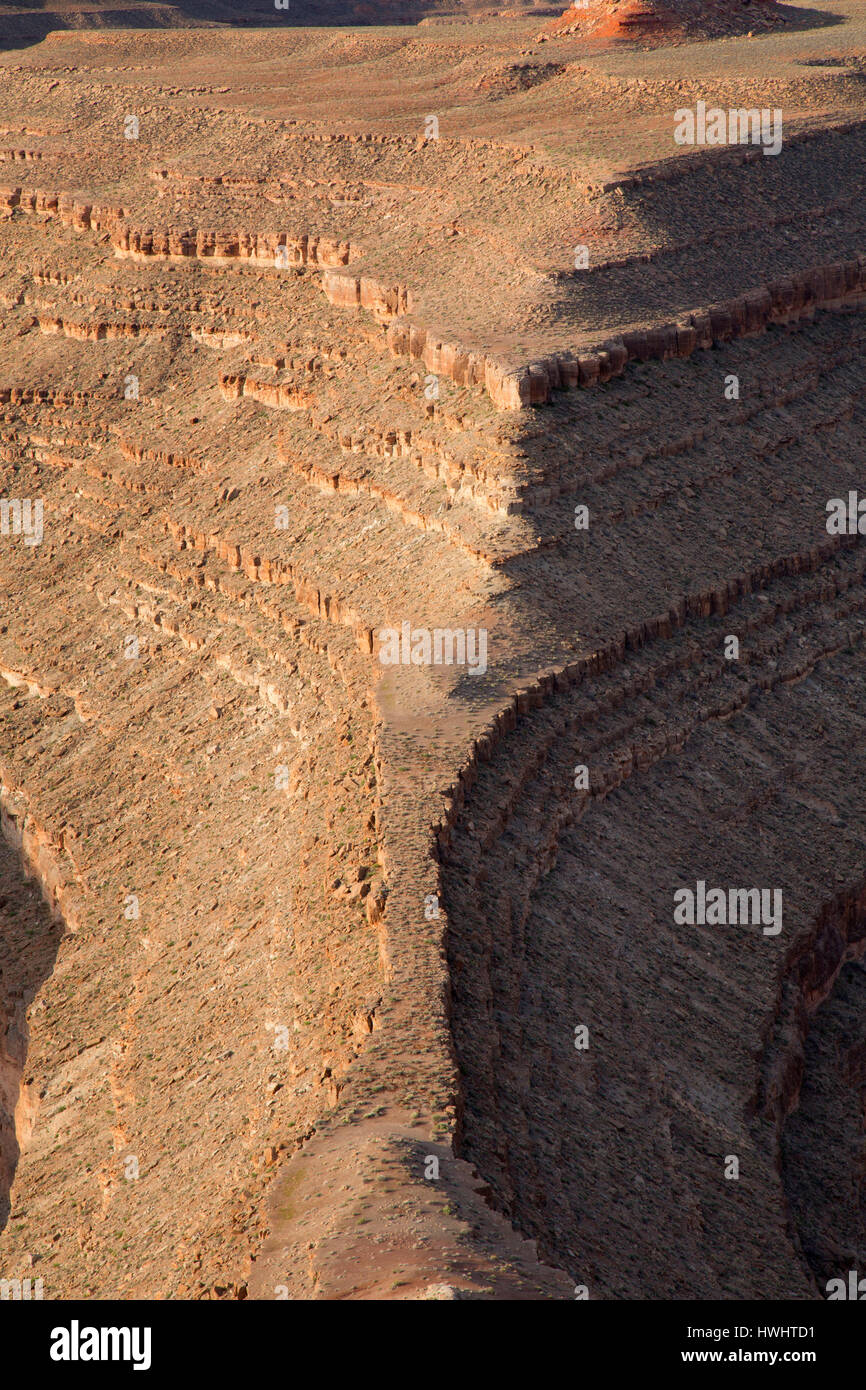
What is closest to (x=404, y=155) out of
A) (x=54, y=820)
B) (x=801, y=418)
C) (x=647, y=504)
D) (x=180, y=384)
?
(x=180, y=384)

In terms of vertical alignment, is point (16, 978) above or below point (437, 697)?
below

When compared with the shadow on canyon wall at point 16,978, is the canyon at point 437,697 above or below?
above

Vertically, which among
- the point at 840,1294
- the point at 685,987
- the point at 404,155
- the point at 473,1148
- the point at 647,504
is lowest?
the point at 840,1294

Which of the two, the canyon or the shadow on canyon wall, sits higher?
the canyon

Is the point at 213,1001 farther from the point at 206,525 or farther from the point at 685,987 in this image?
the point at 206,525

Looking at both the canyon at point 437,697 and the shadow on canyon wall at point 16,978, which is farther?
the shadow on canyon wall at point 16,978

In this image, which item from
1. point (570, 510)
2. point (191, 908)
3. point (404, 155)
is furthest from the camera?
point (404, 155)

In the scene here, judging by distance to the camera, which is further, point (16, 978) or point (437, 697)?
point (16, 978)

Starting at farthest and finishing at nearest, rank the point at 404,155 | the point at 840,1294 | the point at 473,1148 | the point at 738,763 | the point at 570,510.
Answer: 1. the point at 404,155
2. the point at 570,510
3. the point at 738,763
4. the point at 840,1294
5. the point at 473,1148
